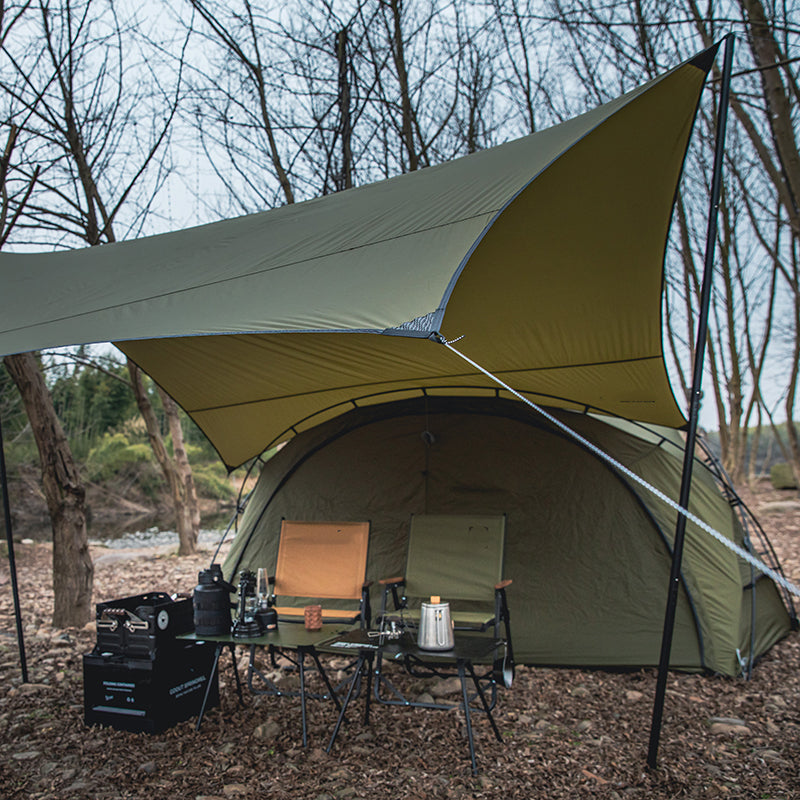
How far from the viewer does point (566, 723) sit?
3111 mm

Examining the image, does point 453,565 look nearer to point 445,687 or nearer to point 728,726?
point 445,687

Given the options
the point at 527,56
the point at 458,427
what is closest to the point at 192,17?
the point at 527,56

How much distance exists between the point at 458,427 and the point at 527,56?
4247 mm

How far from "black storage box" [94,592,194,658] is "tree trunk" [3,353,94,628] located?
1357 mm

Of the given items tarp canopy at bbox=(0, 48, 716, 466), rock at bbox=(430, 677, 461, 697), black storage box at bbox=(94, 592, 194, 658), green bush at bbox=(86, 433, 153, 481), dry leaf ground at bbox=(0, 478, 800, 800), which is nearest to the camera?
tarp canopy at bbox=(0, 48, 716, 466)

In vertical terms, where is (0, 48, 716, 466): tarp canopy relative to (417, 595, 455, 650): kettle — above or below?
above

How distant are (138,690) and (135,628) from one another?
0.81 feet

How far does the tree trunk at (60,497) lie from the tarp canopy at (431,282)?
→ 80 centimetres

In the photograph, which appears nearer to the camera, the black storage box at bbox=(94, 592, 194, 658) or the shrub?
the black storage box at bbox=(94, 592, 194, 658)

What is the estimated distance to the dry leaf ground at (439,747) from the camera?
2502mm

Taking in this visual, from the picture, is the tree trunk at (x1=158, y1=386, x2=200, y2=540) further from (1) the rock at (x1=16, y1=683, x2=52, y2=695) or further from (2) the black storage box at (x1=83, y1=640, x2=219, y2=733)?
(2) the black storage box at (x1=83, y1=640, x2=219, y2=733)

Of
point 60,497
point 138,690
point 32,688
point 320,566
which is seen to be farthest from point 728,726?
point 60,497

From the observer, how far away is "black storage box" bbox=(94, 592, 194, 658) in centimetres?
300

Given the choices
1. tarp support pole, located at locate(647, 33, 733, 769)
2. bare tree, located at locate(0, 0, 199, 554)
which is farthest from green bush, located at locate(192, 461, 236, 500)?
tarp support pole, located at locate(647, 33, 733, 769)
